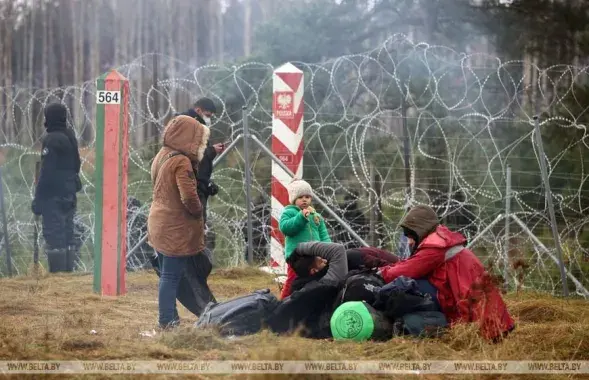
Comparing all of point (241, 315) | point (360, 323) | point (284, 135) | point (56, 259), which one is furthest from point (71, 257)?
point (360, 323)

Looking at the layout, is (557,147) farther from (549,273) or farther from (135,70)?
(135,70)

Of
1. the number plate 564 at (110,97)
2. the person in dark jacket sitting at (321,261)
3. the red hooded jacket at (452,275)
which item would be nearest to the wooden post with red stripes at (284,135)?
the number plate 564 at (110,97)

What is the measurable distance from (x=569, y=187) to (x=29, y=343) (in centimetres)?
604

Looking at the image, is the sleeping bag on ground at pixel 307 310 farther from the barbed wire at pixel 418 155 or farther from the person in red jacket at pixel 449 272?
the barbed wire at pixel 418 155

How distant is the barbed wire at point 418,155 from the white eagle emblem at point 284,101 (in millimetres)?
203

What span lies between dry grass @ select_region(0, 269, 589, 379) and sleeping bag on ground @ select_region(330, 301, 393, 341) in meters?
0.12

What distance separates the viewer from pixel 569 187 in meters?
10.2

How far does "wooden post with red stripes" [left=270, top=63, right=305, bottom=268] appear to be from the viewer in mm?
10461

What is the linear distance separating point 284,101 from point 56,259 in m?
2.72

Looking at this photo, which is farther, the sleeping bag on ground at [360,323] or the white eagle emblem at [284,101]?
the white eagle emblem at [284,101]

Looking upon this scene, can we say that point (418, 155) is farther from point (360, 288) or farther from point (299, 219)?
point (360, 288)

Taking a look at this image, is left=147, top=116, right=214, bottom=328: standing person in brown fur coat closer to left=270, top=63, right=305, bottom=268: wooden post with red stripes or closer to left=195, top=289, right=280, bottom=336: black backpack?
left=195, top=289, right=280, bottom=336: black backpack

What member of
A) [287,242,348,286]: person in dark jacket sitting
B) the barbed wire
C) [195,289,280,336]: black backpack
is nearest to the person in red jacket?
[287,242,348,286]: person in dark jacket sitting

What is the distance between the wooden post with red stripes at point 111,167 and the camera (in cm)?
856
